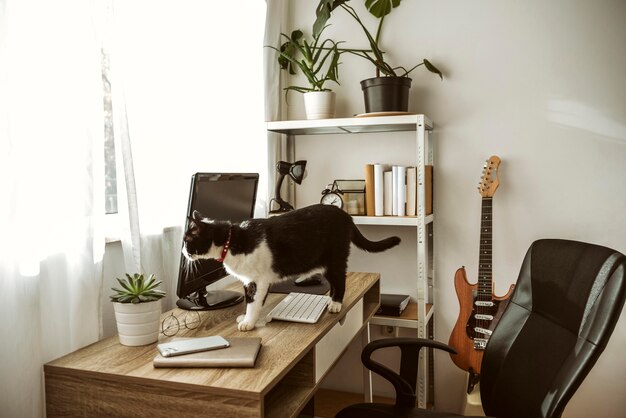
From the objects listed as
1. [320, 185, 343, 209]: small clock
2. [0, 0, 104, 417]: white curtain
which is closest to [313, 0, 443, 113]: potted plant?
[320, 185, 343, 209]: small clock

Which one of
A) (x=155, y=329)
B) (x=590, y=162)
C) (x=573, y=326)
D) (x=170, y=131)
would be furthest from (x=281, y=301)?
(x=590, y=162)

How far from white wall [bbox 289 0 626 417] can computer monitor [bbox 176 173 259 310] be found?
942 millimetres

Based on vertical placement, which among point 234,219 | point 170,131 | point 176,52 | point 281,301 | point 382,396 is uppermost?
point 176,52

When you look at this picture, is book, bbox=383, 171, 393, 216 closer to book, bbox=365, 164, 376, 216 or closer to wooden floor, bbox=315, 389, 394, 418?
book, bbox=365, 164, 376, 216

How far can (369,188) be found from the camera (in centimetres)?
226

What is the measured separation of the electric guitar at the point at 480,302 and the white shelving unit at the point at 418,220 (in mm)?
166

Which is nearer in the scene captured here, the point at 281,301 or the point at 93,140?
the point at 93,140

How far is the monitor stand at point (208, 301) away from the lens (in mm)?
1568

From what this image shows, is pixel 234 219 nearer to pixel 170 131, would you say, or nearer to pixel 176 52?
pixel 170 131

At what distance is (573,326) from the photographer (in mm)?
1076

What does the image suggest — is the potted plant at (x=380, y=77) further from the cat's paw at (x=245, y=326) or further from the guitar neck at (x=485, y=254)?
the cat's paw at (x=245, y=326)

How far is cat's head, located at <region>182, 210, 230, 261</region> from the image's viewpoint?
1.29m

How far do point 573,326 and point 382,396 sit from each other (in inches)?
64.4

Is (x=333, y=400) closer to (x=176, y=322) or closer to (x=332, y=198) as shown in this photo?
(x=332, y=198)
